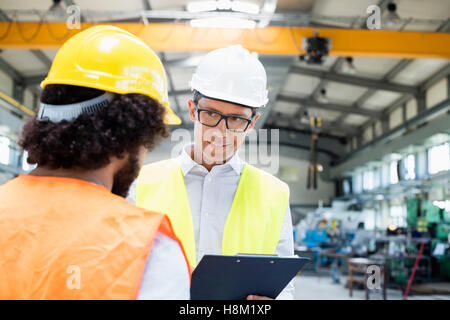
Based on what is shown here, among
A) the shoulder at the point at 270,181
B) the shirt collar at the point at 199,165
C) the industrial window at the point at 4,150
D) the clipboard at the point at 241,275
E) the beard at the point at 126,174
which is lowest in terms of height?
the clipboard at the point at 241,275

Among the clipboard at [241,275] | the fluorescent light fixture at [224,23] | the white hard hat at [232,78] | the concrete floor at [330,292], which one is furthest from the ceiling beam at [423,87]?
the clipboard at [241,275]

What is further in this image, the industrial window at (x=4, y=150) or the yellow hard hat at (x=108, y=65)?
the industrial window at (x=4, y=150)

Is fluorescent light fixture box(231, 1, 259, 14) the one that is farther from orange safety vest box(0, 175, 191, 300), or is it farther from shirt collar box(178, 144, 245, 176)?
orange safety vest box(0, 175, 191, 300)

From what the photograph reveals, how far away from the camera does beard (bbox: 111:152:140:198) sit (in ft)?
3.41

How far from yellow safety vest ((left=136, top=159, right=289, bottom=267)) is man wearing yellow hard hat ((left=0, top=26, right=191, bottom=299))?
2.36ft

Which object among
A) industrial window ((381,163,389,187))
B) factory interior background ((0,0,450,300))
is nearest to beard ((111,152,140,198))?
factory interior background ((0,0,450,300))

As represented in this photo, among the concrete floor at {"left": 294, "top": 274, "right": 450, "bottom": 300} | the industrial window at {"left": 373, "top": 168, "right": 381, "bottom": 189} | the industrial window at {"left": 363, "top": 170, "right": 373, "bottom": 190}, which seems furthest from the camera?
the industrial window at {"left": 363, "top": 170, "right": 373, "bottom": 190}

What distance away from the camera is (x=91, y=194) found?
0.90 meters

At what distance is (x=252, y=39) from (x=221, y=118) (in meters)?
6.60

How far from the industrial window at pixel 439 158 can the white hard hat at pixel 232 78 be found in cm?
1154

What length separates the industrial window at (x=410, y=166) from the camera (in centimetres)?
1428

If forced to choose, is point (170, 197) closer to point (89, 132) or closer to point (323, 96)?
point (89, 132)

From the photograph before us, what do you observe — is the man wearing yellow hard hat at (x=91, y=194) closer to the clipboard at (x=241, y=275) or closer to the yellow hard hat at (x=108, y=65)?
the yellow hard hat at (x=108, y=65)
